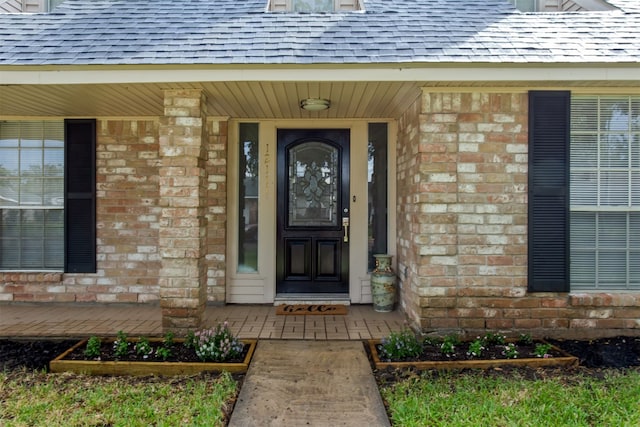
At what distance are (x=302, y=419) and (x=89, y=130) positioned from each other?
435 cm

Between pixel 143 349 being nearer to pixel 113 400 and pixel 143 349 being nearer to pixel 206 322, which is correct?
pixel 113 400

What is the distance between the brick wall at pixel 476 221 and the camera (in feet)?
12.2

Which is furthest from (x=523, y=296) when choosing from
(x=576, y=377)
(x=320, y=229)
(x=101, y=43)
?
(x=101, y=43)

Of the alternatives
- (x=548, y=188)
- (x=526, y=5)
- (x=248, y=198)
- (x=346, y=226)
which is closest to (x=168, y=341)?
(x=248, y=198)

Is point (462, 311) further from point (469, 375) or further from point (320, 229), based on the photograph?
point (320, 229)

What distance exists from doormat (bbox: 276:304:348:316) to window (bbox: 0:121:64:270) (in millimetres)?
2883

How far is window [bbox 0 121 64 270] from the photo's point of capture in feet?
16.4

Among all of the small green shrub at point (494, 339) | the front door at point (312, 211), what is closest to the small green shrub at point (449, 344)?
the small green shrub at point (494, 339)

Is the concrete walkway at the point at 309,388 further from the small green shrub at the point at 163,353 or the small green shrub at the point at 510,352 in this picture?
the small green shrub at the point at 510,352

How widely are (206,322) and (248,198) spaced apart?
1.61 meters

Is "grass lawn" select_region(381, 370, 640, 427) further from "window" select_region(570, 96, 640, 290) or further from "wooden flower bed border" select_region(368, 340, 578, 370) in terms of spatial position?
"window" select_region(570, 96, 640, 290)

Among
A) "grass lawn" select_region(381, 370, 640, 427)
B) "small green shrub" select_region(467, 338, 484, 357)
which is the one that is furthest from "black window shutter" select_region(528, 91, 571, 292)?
"grass lawn" select_region(381, 370, 640, 427)

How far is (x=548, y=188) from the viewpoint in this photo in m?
3.73

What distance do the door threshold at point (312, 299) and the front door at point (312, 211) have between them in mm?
58
